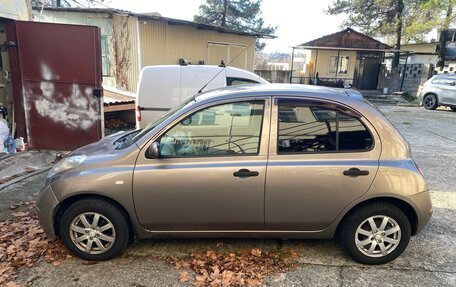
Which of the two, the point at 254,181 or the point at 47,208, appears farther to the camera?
the point at 47,208

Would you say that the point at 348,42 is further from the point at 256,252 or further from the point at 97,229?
the point at 97,229

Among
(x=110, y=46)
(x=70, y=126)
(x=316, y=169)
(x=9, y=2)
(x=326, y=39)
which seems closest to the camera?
(x=316, y=169)

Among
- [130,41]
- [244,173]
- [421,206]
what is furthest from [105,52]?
[421,206]

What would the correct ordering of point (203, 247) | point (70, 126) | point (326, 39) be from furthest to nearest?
point (326, 39), point (70, 126), point (203, 247)

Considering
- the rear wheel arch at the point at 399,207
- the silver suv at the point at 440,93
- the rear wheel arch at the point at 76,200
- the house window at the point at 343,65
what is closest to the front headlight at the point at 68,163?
the rear wheel arch at the point at 76,200

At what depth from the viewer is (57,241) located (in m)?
3.63

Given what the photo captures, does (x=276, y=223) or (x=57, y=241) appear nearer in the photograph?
(x=276, y=223)

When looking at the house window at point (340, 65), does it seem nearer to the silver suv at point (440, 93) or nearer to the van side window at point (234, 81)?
the silver suv at point (440, 93)

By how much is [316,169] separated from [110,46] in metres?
12.0

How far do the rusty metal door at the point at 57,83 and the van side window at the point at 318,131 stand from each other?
4802mm

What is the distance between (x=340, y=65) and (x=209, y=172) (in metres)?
23.7

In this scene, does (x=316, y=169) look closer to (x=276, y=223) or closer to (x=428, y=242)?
(x=276, y=223)

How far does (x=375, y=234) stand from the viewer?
324 centimetres

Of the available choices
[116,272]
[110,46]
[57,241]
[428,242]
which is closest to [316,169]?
[428,242]
